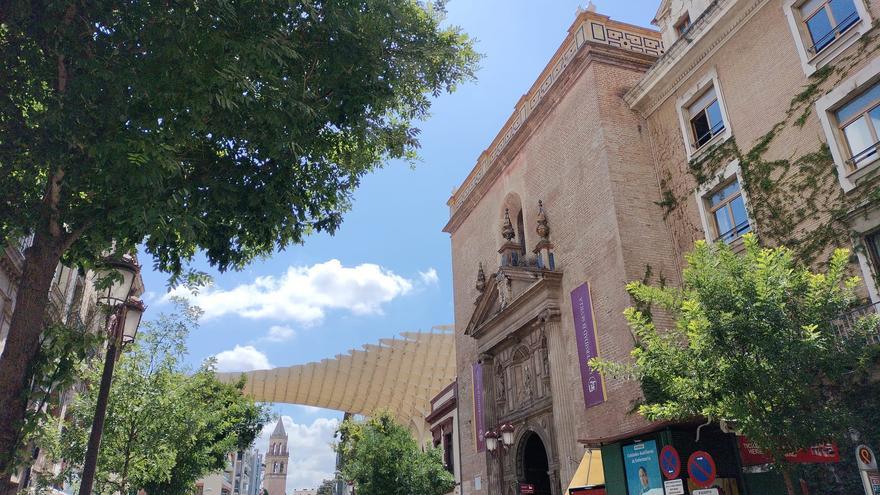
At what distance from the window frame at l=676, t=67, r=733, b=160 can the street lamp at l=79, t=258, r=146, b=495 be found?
1421 cm

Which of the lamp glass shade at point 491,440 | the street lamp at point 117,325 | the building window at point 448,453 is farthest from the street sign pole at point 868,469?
the building window at point 448,453

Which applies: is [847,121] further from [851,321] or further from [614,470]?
[614,470]

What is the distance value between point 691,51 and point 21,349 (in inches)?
674

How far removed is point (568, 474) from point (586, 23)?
14.3 metres

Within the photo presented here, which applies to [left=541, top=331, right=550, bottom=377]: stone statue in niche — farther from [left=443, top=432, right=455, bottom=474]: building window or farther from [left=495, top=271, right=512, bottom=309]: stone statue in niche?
[left=443, top=432, right=455, bottom=474]: building window

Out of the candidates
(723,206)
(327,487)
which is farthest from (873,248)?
(327,487)

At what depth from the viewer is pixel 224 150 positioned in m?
10.2

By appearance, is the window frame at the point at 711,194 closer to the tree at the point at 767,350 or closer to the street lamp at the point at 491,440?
the tree at the point at 767,350

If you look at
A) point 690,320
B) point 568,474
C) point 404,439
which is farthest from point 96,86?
point 404,439

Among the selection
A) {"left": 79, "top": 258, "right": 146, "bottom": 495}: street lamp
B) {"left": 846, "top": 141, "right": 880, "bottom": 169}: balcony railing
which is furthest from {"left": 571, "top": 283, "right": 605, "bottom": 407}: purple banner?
{"left": 79, "top": 258, "right": 146, "bottom": 495}: street lamp

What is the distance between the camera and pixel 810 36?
1423 centimetres

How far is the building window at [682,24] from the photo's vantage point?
62.0ft

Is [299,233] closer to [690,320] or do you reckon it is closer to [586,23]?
[690,320]

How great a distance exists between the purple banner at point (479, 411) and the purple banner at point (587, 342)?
275 inches
